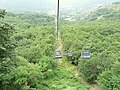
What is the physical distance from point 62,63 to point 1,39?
1843 cm

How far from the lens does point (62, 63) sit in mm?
34000

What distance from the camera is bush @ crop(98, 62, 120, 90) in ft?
67.6

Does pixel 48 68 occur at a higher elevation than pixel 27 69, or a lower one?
lower

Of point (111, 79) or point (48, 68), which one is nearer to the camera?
point (111, 79)

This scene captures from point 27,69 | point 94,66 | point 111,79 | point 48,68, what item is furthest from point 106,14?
point 27,69

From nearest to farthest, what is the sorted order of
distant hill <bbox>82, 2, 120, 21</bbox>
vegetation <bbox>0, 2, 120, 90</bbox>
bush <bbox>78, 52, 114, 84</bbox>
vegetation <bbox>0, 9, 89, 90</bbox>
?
vegetation <bbox>0, 9, 89, 90</bbox>, vegetation <bbox>0, 2, 120, 90</bbox>, bush <bbox>78, 52, 114, 84</bbox>, distant hill <bbox>82, 2, 120, 21</bbox>

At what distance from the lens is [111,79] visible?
69.1ft

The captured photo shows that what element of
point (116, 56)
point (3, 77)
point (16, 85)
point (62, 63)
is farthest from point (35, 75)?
point (62, 63)

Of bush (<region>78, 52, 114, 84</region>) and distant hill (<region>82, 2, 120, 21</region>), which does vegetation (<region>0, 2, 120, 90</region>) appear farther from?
distant hill (<region>82, 2, 120, 21</region>)

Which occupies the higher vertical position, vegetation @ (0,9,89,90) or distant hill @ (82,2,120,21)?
vegetation @ (0,9,89,90)

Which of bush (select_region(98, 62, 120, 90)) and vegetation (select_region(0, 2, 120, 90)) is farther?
bush (select_region(98, 62, 120, 90))

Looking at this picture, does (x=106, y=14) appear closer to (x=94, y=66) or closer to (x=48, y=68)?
(x=94, y=66)

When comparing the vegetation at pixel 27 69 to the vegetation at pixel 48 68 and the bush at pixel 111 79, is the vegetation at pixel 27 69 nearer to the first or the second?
the vegetation at pixel 48 68

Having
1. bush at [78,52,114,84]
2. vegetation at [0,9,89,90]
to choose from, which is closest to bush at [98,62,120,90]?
bush at [78,52,114,84]
